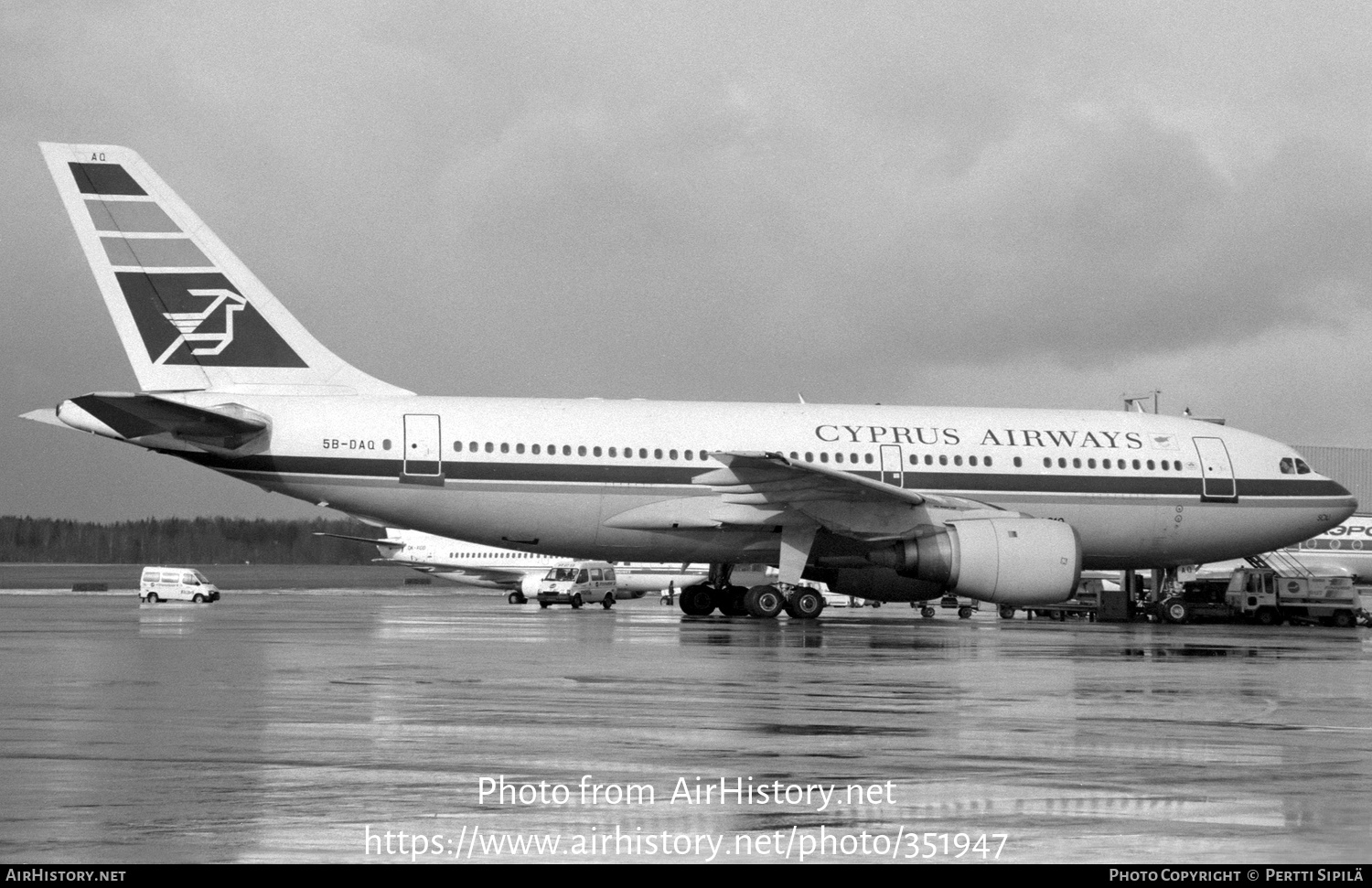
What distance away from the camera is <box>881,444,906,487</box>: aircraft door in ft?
92.6

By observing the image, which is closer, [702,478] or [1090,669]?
[1090,669]

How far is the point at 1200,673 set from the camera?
15.6 meters

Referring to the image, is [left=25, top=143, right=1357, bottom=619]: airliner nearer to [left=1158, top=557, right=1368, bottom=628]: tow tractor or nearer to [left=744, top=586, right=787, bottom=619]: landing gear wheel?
[left=744, top=586, right=787, bottom=619]: landing gear wheel

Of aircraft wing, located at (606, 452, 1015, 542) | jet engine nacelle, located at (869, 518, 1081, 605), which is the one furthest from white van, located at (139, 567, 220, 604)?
jet engine nacelle, located at (869, 518, 1081, 605)

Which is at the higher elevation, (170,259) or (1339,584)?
(170,259)

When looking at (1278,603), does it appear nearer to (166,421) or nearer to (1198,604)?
(1198,604)

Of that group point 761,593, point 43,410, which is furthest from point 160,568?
point 761,593

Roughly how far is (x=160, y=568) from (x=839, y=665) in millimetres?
36932

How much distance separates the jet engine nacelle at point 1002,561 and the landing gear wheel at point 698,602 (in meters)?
5.75

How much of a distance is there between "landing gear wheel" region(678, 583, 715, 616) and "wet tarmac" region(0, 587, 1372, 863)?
12.7 metres

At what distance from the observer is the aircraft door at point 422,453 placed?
26.6 metres

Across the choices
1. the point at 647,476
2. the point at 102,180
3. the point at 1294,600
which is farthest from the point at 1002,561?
the point at 102,180

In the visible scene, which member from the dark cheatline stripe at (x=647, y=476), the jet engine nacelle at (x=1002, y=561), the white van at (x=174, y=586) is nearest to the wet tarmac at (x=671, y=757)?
the jet engine nacelle at (x=1002, y=561)
